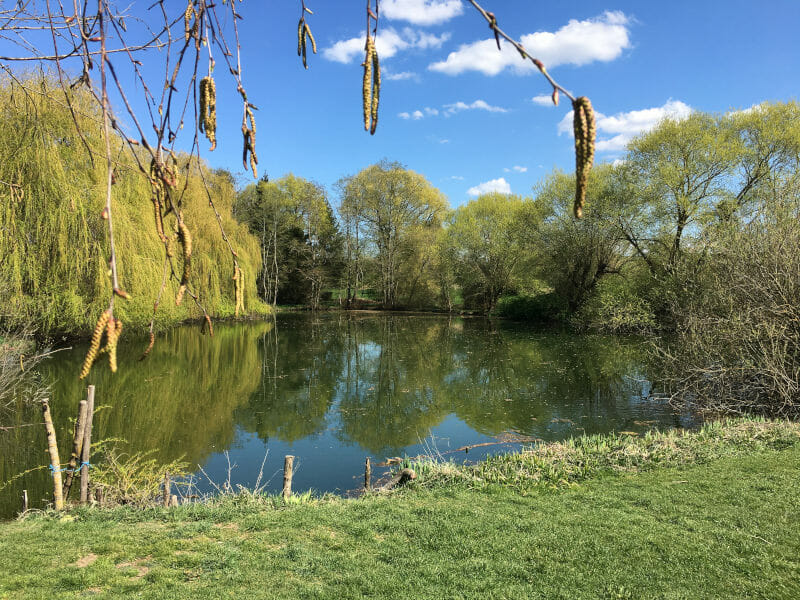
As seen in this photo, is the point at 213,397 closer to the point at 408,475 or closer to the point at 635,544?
the point at 408,475

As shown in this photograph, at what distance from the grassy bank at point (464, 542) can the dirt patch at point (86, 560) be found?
23mm

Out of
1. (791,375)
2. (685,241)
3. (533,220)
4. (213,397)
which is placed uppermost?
(533,220)

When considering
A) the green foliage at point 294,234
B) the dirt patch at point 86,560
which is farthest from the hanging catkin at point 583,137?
the green foliage at point 294,234

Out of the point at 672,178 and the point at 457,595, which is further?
the point at 672,178

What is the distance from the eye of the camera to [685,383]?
10344 mm

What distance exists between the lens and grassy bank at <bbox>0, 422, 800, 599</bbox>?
3809mm

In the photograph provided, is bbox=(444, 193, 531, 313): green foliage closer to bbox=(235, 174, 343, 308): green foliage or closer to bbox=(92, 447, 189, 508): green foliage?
bbox=(235, 174, 343, 308): green foliage

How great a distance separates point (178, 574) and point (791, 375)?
10401 millimetres

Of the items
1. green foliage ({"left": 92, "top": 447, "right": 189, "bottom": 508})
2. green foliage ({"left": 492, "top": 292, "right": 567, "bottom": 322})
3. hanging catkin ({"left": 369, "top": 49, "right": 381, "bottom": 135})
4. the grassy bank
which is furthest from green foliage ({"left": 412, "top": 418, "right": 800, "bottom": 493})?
green foliage ({"left": 492, "top": 292, "right": 567, "bottom": 322})

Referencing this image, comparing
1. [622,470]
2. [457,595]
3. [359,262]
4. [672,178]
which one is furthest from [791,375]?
[359,262]

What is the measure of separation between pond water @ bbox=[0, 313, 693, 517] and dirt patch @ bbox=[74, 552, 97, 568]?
118 inches

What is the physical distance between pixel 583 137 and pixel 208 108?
85cm

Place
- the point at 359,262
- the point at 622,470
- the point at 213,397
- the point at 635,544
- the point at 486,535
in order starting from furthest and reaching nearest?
the point at 359,262, the point at 213,397, the point at 622,470, the point at 486,535, the point at 635,544

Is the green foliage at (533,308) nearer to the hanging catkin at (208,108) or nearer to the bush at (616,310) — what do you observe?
the bush at (616,310)
